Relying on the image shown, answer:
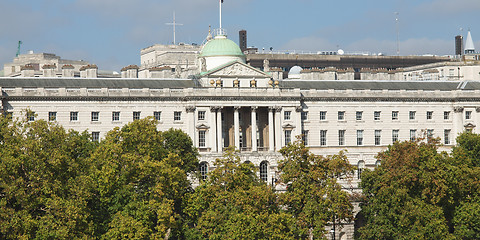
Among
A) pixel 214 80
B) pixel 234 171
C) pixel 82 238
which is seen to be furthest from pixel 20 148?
pixel 214 80

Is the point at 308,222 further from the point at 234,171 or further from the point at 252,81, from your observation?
the point at 252,81

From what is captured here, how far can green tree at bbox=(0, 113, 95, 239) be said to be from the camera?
13338cm

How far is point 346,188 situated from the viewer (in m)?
177

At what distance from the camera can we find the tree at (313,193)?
147 metres

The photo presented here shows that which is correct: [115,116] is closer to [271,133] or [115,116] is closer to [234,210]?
[271,133]

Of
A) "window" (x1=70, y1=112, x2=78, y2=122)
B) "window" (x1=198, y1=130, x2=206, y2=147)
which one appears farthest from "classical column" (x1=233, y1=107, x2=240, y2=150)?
"window" (x1=70, y1=112, x2=78, y2=122)

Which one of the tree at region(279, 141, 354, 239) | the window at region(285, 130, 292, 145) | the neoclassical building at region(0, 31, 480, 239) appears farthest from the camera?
the window at region(285, 130, 292, 145)

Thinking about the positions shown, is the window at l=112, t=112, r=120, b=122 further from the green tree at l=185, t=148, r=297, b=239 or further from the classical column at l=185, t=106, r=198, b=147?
the green tree at l=185, t=148, r=297, b=239

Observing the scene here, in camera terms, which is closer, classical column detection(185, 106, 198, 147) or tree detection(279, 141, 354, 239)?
tree detection(279, 141, 354, 239)

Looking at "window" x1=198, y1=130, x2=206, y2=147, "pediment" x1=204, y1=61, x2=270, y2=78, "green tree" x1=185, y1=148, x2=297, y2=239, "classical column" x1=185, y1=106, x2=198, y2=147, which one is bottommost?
"green tree" x1=185, y1=148, x2=297, y2=239

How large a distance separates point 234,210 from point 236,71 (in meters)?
57.7

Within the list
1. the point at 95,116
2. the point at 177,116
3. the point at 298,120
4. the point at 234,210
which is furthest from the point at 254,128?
the point at 234,210

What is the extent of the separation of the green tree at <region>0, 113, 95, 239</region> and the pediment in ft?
188

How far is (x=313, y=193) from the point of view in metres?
149
